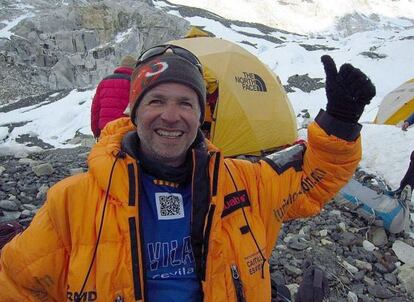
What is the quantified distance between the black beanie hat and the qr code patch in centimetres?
52

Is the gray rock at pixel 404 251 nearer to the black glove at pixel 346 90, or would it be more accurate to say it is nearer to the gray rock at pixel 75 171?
the black glove at pixel 346 90

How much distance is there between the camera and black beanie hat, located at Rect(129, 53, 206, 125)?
224 cm

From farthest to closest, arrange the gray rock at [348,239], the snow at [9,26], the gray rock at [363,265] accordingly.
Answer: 1. the snow at [9,26]
2. the gray rock at [348,239]
3. the gray rock at [363,265]

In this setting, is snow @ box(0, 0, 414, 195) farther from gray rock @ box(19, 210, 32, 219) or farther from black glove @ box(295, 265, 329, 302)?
black glove @ box(295, 265, 329, 302)

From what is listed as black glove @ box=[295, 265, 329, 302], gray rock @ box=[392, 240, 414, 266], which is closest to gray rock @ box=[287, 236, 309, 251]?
gray rock @ box=[392, 240, 414, 266]

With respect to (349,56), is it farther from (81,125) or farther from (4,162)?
(4,162)

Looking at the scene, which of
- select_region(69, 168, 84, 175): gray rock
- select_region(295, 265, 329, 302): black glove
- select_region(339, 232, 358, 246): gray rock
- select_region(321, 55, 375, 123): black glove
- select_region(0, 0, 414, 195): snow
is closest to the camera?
select_region(321, 55, 375, 123): black glove

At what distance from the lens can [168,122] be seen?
214 centimetres

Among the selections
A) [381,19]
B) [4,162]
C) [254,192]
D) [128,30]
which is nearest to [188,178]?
[254,192]

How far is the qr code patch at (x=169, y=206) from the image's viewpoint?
2.12 meters

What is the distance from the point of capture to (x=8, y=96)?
3594cm

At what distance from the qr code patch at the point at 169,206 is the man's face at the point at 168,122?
195 mm

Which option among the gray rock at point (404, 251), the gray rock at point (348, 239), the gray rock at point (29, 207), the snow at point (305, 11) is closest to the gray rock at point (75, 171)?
the gray rock at point (29, 207)

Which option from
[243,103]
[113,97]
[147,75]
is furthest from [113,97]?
[243,103]
